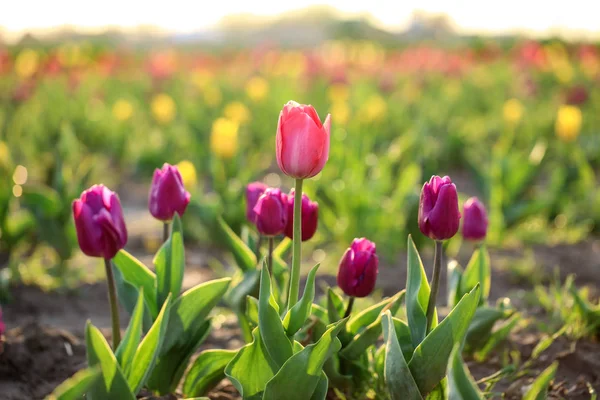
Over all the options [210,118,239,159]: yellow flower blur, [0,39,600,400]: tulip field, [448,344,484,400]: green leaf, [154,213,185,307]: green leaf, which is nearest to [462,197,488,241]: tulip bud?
[0,39,600,400]: tulip field

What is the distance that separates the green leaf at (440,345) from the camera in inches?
55.6

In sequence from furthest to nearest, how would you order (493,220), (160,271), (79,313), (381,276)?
(493,220) < (381,276) < (79,313) < (160,271)

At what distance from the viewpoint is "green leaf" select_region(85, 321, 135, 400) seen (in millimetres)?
1299

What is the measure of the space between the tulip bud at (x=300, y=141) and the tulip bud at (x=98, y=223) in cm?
39

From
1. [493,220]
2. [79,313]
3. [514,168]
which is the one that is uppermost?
[514,168]

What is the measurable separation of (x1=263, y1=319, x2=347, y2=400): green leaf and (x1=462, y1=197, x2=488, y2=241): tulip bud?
2.85 feet

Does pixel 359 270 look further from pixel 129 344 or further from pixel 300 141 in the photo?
pixel 129 344

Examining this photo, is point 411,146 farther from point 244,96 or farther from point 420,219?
point 244,96

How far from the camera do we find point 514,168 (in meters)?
3.81

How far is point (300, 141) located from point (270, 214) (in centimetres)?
35

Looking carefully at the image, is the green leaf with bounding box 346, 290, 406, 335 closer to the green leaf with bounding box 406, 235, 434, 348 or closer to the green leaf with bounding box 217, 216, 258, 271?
the green leaf with bounding box 406, 235, 434, 348

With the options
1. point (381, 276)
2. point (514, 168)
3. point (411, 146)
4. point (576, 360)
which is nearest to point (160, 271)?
point (576, 360)

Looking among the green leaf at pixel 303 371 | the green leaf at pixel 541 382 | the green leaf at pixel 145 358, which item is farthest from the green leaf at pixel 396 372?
the green leaf at pixel 145 358

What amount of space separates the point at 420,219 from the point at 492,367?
2.66 ft
